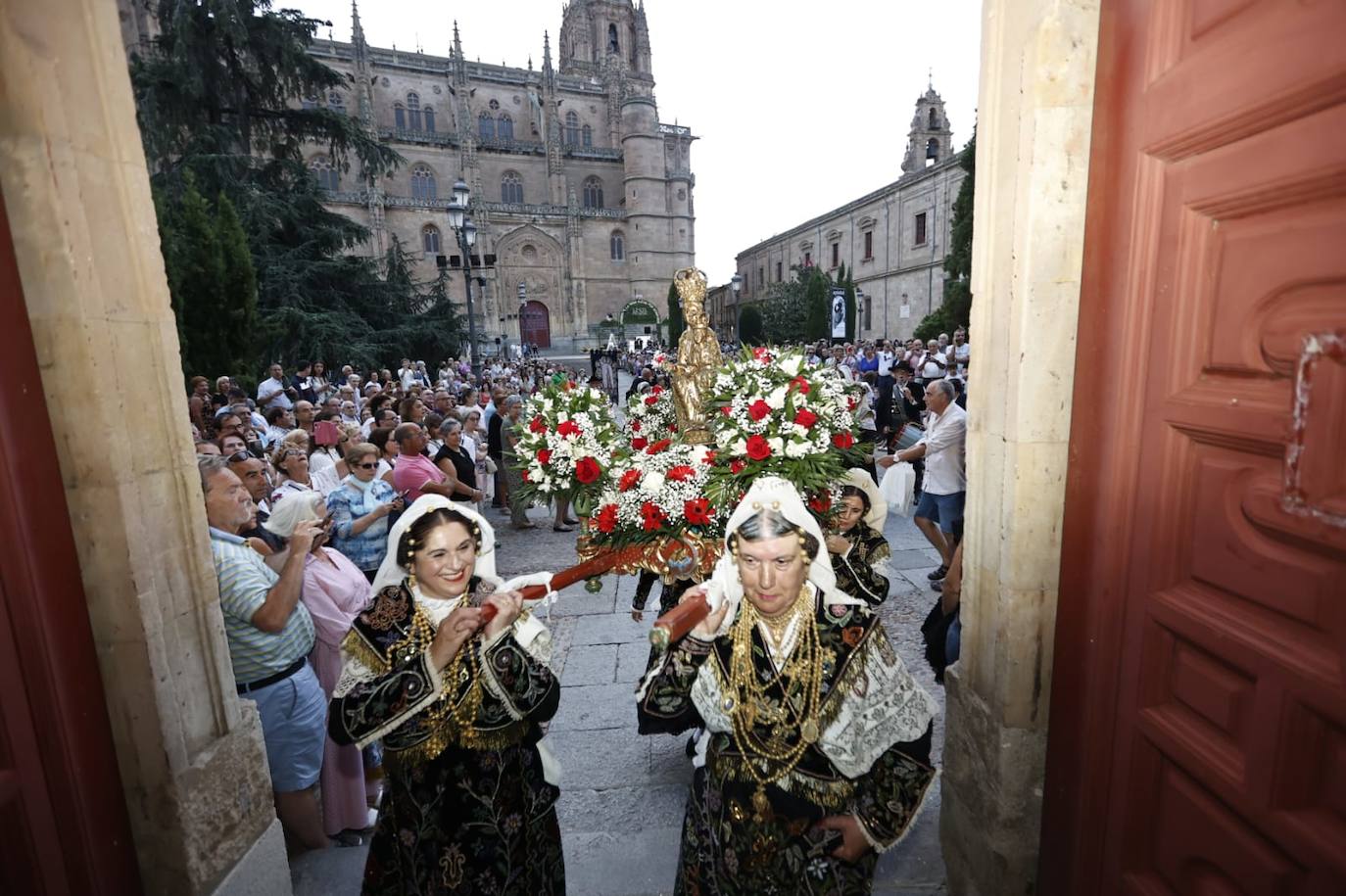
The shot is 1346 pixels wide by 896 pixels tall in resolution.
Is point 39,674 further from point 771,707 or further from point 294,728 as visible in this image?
point 771,707

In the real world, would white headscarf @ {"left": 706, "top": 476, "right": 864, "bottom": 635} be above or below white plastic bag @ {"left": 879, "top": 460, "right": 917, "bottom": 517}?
above

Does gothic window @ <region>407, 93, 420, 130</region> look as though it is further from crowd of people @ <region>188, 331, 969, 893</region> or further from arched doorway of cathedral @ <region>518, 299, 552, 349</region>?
crowd of people @ <region>188, 331, 969, 893</region>

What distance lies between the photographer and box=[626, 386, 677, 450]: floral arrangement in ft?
17.7

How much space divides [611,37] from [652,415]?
65901 mm

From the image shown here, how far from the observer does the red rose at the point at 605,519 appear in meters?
3.74

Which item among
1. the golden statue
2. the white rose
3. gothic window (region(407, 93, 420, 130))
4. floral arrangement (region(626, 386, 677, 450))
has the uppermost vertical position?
gothic window (region(407, 93, 420, 130))

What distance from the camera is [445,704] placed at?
7.99 feet

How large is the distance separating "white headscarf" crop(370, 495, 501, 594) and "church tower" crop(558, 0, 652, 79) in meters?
65.0

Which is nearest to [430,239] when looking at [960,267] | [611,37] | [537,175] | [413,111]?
[537,175]

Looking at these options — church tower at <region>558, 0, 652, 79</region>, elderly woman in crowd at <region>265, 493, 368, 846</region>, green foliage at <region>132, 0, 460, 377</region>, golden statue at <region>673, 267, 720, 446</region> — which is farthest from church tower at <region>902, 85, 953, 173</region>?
elderly woman in crowd at <region>265, 493, 368, 846</region>

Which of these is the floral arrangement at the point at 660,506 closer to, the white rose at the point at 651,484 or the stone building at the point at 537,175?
the white rose at the point at 651,484

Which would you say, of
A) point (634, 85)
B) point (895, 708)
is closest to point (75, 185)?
point (895, 708)

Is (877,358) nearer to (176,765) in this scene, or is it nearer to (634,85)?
(176,765)

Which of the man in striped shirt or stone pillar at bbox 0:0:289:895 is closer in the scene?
stone pillar at bbox 0:0:289:895
